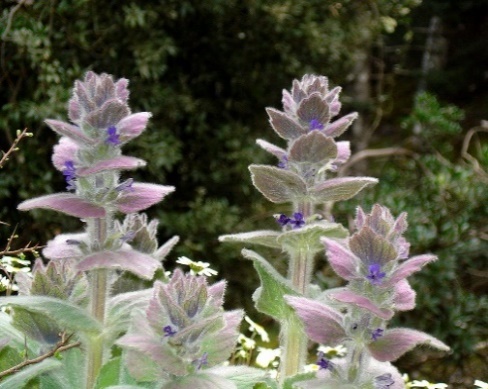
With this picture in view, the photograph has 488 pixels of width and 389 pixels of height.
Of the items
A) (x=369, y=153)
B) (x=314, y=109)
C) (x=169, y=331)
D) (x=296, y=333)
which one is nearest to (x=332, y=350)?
(x=296, y=333)

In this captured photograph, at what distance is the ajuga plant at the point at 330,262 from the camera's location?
0.83 meters

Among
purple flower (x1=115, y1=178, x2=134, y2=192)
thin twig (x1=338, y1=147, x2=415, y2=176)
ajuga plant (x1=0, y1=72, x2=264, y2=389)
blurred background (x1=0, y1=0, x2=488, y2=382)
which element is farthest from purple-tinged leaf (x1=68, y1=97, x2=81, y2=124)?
thin twig (x1=338, y1=147, x2=415, y2=176)

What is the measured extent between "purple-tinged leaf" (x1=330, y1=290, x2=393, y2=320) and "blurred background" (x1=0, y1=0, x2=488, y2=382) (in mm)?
1727

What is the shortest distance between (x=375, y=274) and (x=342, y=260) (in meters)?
0.04

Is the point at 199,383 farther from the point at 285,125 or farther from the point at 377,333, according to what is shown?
the point at 285,125

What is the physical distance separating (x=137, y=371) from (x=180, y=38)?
2475 millimetres

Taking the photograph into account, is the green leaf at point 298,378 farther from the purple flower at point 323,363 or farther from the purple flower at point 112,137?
the purple flower at point 112,137

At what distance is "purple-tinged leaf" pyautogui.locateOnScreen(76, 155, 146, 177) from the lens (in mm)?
877

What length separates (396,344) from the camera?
827 mm

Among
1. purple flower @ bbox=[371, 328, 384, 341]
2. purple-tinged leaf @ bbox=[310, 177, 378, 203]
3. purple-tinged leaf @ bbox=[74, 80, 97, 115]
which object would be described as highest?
purple-tinged leaf @ bbox=[74, 80, 97, 115]

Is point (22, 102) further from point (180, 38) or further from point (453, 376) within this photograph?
point (453, 376)

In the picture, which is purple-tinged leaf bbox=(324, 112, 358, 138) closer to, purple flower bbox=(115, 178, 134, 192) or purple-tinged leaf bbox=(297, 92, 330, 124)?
purple-tinged leaf bbox=(297, 92, 330, 124)

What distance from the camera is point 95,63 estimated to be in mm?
2902

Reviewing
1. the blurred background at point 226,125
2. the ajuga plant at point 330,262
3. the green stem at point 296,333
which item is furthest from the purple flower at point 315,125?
Result: the blurred background at point 226,125
